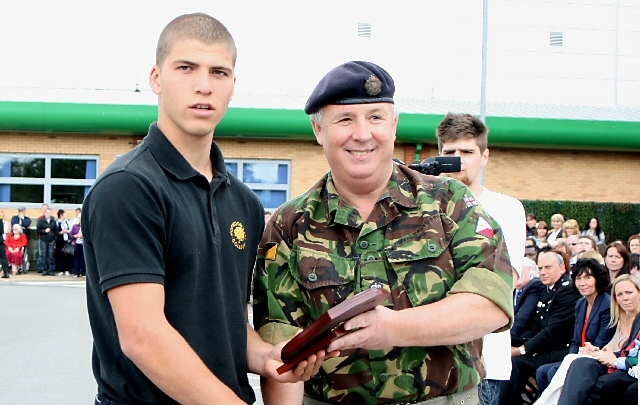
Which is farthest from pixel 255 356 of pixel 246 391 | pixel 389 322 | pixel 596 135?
pixel 596 135

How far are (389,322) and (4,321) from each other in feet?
37.4

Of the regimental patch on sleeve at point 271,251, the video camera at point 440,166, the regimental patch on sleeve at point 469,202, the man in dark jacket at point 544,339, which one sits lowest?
the man in dark jacket at point 544,339

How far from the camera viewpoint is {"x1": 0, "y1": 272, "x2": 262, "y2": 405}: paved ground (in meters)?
7.95

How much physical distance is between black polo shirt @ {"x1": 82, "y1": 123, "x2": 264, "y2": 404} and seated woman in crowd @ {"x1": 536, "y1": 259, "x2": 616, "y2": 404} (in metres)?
5.27

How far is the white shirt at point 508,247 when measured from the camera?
158 inches

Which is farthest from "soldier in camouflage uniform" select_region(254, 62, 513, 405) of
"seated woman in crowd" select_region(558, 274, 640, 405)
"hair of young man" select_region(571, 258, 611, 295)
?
"hair of young man" select_region(571, 258, 611, 295)

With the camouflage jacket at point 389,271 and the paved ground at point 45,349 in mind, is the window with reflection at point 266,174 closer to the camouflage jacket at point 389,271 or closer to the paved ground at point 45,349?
the paved ground at point 45,349

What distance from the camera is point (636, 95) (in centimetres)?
2828

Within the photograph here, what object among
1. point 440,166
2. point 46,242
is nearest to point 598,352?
point 440,166

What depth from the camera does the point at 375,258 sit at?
262 centimetres

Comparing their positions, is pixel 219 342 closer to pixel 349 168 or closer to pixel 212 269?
pixel 212 269

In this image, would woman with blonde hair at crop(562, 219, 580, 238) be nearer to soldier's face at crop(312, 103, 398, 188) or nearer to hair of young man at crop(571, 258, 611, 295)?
hair of young man at crop(571, 258, 611, 295)

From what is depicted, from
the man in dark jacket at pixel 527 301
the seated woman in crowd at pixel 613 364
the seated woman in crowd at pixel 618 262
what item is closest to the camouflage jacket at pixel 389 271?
the seated woman in crowd at pixel 613 364

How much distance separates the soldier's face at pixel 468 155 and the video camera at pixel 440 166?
1.09 feet
